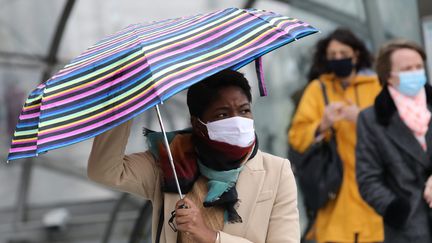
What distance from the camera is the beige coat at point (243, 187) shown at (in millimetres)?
3566

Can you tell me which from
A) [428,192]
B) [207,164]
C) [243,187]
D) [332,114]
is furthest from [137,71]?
[332,114]

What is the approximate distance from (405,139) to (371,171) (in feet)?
0.80

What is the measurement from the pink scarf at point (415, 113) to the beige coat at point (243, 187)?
5.76 feet

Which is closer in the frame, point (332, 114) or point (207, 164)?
point (207, 164)

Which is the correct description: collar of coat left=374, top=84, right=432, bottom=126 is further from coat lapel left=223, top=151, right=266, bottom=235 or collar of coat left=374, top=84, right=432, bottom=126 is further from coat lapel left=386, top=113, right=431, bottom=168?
coat lapel left=223, top=151, right=266, bottom=235

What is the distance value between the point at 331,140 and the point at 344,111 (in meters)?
0.22

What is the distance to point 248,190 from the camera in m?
3.67

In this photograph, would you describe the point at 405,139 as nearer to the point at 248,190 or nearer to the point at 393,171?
the point at 393,171

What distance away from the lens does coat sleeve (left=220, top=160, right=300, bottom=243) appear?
Result: 3627 mm

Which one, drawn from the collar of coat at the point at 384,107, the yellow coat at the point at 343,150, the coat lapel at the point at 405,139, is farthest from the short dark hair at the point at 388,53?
the yellow coat at the point at 343,150

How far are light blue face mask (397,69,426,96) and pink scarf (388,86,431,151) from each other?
40 millimetres

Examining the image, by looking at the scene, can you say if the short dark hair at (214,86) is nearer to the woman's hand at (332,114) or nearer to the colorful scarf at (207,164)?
the colorful scarf at (207,164)

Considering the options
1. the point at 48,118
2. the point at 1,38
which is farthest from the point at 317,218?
the point at 1,38

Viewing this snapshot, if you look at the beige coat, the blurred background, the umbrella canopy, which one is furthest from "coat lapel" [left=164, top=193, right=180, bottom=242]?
the blurred background
